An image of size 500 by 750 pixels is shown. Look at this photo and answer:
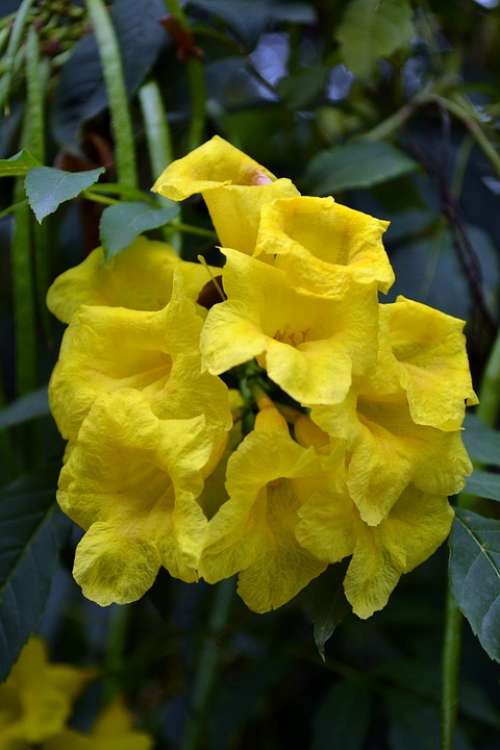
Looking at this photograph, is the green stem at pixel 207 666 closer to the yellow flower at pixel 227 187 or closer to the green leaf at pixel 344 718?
the green leaf at pixel 344 718

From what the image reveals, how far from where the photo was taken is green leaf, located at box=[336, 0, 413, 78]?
40.5 inches

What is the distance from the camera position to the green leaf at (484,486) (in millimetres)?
687

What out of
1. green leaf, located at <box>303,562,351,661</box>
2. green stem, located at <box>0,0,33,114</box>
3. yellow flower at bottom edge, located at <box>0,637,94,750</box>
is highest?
green stem, located at <box>0,0,33,114</box>

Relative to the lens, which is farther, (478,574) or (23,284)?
(23,284)

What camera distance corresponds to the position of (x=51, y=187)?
635 mm

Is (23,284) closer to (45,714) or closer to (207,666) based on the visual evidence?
(45,714)

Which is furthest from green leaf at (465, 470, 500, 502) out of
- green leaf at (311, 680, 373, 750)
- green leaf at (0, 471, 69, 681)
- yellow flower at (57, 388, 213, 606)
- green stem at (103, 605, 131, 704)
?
green stem at (103, 605, 131, 704)

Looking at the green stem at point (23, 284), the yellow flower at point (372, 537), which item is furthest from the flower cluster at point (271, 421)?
the green stem at point (23, 284)

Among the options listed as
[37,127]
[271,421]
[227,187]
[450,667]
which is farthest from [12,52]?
[450,667]

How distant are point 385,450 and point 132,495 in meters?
0.17

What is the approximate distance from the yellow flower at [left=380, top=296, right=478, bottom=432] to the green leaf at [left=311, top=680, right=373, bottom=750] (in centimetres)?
57

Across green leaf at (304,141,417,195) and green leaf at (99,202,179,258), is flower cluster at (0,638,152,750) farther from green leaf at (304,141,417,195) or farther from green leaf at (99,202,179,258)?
green leaf at (304,141,417,195)

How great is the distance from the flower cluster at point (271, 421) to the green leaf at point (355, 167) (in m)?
0.33

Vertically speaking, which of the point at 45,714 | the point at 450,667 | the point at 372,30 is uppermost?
the point at 372,30
